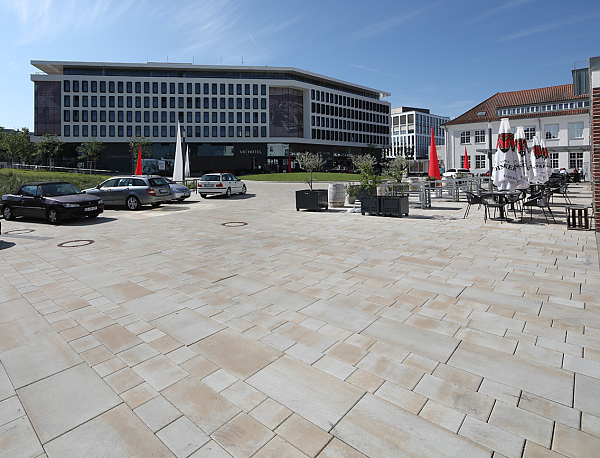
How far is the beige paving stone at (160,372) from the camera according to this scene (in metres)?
3.54

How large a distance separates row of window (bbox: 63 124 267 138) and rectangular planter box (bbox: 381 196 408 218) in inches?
2755

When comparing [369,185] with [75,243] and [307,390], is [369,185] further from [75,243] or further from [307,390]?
[307,390]

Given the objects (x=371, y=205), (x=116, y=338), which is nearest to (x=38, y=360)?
(x=116, y=338)

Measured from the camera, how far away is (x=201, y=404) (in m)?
3.19

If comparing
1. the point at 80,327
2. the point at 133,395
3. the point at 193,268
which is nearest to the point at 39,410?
the point at 133,395

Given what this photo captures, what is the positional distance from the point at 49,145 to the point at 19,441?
84.0 meters

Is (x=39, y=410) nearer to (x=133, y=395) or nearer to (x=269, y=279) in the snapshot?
(x=133, y=395)

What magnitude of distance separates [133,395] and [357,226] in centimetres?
1000

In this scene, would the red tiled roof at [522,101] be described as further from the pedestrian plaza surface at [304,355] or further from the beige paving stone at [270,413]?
the beige paving stone at [270,413]

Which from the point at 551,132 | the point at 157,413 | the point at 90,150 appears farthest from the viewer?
the point at 90,150

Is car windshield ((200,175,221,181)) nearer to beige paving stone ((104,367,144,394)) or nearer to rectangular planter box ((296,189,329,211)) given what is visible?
rectangular planter box ((296,189,329,211))

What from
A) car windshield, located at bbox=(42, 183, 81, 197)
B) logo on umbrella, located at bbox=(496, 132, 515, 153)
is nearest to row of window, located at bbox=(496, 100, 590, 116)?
logo on umbrella, located at bbox=(496, 132, 515, 153)

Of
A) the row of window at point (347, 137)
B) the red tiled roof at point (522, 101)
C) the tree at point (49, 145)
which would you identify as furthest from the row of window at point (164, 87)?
the red tiled roof at point (522, 101)

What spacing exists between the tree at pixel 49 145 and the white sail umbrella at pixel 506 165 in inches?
3015
